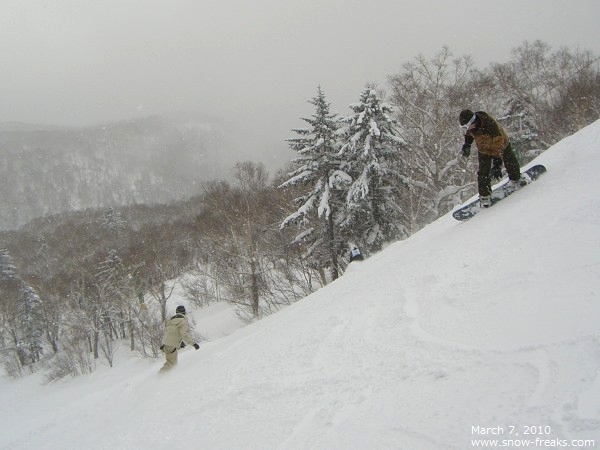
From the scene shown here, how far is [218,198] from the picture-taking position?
88.5 feet

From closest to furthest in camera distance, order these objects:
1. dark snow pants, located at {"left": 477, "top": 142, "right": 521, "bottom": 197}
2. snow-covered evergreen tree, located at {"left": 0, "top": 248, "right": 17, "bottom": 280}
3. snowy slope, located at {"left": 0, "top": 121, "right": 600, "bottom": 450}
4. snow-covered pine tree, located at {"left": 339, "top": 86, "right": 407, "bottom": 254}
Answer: snowy slope, located at {"left": 0, "top": 121, "right": 600, "bottom": 450} → dark snow pants, located at {"left": 477, "top": 142, "right": 521, "bottom": 197} → snow-covered pine tree, located at {"left": 339, "top": 86, "right": 407, "bottom": 254} → snow-covered evergreen tree, located at {"left": 0, "top": 248, "right": 17, "bottom": 280}

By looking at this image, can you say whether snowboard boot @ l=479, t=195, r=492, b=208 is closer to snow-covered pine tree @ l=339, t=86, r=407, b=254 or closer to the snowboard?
the snowboard

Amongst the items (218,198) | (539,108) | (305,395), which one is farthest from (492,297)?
(539,108)

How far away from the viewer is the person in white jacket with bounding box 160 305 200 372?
7422 millimetres

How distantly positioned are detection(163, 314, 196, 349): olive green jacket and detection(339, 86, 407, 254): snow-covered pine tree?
40.8 ft

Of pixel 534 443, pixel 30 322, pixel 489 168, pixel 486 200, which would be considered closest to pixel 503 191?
pixel 486 200

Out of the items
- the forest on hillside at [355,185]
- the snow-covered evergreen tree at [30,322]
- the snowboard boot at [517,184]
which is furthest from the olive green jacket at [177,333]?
the snow-covered evergreen tree at [30,322]

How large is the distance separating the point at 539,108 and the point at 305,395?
33403 mm

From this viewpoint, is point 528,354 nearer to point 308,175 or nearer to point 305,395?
point 305,395

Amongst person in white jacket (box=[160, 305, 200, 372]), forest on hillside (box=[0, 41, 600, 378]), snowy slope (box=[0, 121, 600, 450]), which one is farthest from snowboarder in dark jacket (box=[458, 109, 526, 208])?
forest on hillside (box=[0, 41, 600, 378])

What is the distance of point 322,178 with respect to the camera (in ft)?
66.2

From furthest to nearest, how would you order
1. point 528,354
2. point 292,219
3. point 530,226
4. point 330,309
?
point 292,219, point 330,309, point 530,226, point 528,354

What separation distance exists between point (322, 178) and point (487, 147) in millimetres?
13649

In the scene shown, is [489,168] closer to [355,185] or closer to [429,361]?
[429,361]
